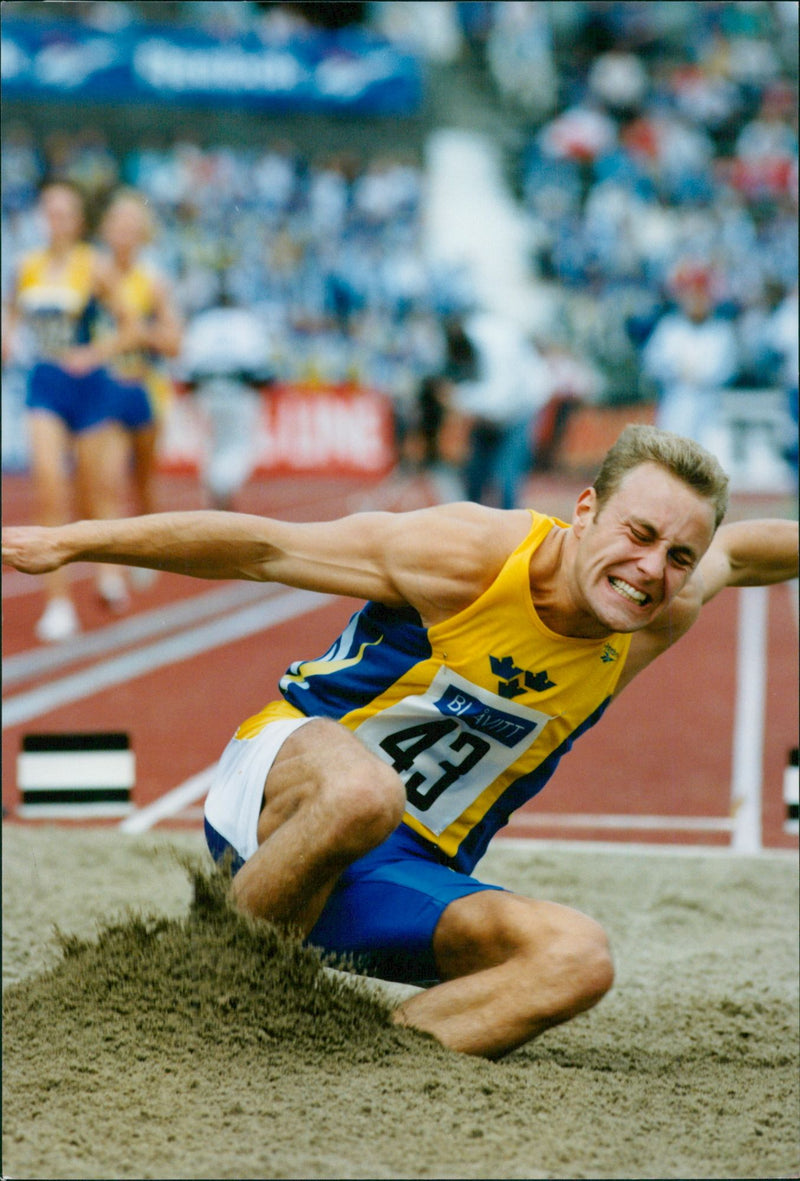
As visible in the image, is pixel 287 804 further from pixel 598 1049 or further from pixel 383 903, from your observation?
pixel 598 1049

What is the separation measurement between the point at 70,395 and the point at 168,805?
3.35 metres

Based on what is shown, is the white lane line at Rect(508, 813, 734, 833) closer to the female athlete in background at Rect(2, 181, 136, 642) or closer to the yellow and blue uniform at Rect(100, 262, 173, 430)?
the female athlete in background at Rect(2, 181, 136, 642)

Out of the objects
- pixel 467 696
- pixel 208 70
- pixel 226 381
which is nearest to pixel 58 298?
pixel 467 696

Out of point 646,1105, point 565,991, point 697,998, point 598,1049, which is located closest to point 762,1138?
point 646,1105

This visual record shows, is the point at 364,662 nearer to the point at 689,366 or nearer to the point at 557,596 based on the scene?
the point at 557,596

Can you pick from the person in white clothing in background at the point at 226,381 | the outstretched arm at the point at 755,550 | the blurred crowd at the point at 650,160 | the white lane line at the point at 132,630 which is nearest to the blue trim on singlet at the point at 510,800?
the outstretched arm at the point at 755,550

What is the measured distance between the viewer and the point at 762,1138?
2.61 m

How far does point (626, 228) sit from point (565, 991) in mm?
18693

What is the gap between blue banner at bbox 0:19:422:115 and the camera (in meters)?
22.5

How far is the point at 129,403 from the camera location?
26.7 ft

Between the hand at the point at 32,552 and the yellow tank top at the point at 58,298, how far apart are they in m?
5.34

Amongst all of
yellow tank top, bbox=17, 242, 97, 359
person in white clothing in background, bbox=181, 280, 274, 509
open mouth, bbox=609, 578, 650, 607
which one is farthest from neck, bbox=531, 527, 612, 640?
person in white clothing in background, bbox=181, 280, 274, 509

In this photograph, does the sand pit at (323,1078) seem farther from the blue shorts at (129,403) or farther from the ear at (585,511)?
the blue shorts at (129,403)

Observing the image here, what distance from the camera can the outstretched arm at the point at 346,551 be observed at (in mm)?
2754
